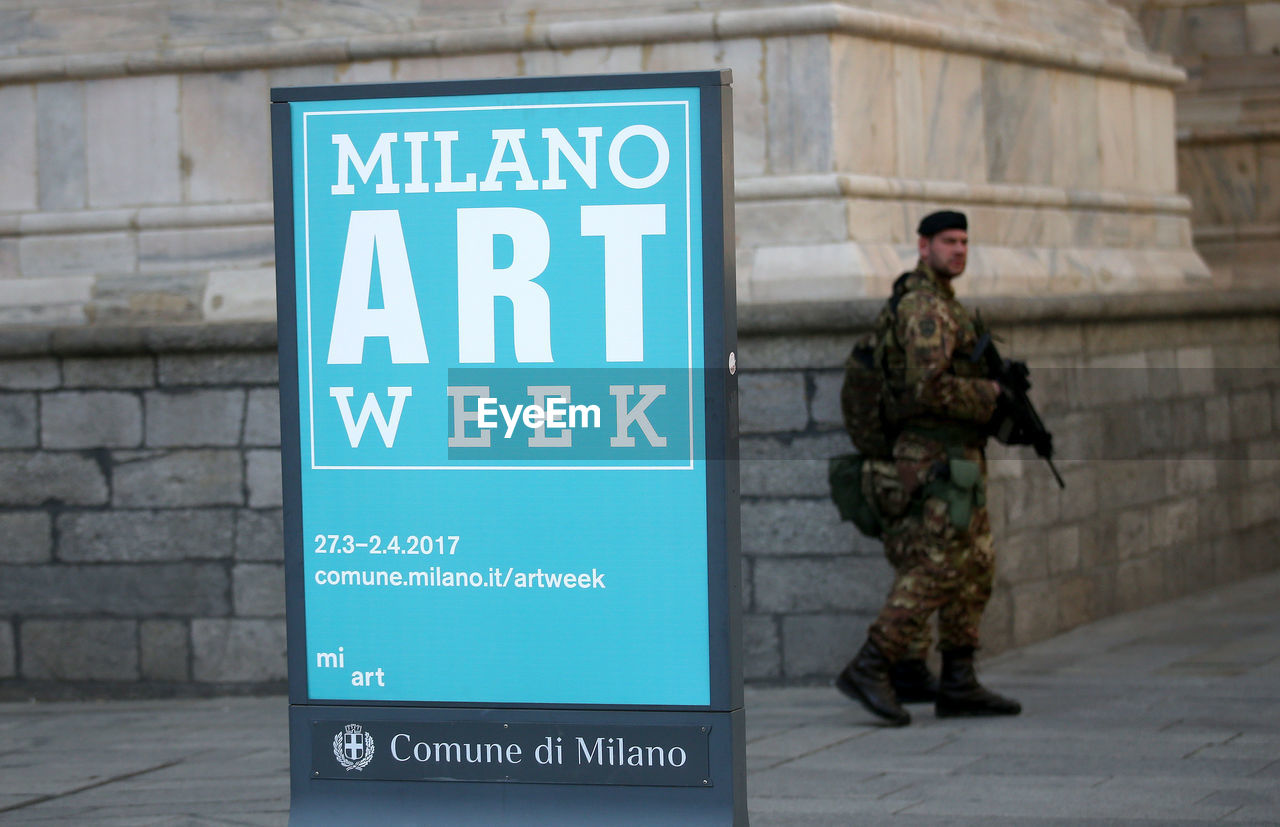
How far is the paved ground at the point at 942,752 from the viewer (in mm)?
5844

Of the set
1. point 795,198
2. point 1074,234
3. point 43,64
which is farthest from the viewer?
point 1074,234

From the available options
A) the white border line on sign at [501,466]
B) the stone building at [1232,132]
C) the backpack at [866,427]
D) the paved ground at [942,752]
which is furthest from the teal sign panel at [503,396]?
the stone building at [1232,132]

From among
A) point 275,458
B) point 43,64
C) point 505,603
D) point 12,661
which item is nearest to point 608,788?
point 505,603

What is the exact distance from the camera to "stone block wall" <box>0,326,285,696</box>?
28.8 feet

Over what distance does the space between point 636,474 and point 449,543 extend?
40cm

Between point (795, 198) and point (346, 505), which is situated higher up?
point (795, 198)

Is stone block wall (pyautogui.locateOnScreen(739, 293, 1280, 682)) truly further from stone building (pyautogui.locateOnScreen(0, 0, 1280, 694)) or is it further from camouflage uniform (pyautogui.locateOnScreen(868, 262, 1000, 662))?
camouflage uniform (pyautogui.locateOnScreen(868, 262, 1000, 662))

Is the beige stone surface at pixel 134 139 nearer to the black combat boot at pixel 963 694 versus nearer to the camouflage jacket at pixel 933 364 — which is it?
the camouflage jacket at pixel 933 364

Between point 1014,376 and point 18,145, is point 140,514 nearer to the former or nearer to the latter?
point 18,145

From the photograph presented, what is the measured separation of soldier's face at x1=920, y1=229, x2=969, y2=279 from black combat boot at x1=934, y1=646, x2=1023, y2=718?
149cm

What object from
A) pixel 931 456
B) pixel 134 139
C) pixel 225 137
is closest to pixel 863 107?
pixel 931 456

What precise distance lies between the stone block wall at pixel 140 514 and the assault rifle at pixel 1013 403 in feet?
10.9

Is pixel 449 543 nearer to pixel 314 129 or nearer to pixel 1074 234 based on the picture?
pixel 314 129

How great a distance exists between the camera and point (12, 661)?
9.06 m
